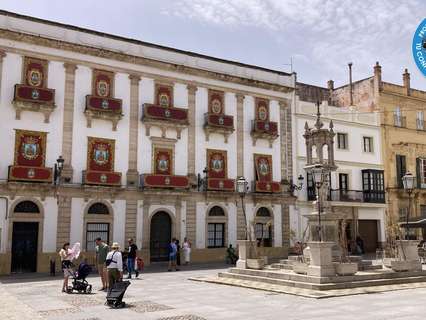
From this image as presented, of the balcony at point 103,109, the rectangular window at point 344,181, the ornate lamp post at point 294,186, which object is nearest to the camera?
the balcony at point 103,109

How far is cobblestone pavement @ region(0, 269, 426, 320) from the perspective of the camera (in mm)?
10797

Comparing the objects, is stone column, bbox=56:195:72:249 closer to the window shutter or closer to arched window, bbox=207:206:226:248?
arched window, bbox=207:206:226:248


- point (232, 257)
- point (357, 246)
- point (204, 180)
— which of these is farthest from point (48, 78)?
point (357, 246)

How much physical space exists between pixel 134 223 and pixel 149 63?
8.93 metres

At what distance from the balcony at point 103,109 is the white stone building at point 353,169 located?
12.1 m

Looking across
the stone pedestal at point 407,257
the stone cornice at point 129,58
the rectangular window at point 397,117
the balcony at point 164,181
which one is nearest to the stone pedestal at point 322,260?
the stone pedestal at point 407,257

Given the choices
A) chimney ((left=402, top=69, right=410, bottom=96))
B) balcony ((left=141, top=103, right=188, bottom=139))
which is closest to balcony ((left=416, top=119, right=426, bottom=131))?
chimney ((left=402, top=69, right=410, bottom=96))

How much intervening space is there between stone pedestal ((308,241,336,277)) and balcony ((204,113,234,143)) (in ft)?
47.8

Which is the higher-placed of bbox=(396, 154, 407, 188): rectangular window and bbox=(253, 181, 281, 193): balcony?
bbox=(396, 154, 407, 188): rectangular window

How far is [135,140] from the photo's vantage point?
86.6ft

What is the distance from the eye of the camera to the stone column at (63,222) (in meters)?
23.7

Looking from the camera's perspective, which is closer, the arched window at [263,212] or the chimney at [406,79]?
the arched window at [263,212]

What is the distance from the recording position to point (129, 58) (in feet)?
87.8

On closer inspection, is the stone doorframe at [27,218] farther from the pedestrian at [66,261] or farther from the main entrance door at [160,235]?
the pedestrian at [66,261]
